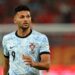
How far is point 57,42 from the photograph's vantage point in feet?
34.5

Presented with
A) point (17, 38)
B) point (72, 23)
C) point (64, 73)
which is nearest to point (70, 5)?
point (72, 23)

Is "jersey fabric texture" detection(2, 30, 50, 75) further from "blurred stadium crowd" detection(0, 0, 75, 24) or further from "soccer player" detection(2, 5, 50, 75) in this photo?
"blurred stadium crowd" detection(0, 0, 75, 24)

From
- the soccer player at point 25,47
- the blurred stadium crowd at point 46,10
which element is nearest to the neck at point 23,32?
the soccer player at point 25,47

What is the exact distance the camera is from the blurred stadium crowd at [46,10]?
480 inches

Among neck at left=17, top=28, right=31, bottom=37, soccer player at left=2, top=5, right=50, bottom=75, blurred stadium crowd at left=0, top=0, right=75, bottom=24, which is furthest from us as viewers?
blurred stadium crowd at left=0, top=0, right=75, bottom=24

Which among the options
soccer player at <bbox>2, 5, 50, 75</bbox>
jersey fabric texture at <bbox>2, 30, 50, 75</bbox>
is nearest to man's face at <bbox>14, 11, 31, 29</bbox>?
soccer player at <bbox>2, 5, 50, 75</bbox>

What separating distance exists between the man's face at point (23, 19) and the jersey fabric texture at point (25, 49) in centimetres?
15

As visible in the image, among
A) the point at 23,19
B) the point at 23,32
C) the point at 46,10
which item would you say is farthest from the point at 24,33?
the point at 46,10

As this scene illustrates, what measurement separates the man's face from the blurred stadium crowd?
660 centimetres

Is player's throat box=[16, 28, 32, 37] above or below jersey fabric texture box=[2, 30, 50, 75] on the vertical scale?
above

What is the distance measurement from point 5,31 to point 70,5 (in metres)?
2.73

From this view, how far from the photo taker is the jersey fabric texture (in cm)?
526

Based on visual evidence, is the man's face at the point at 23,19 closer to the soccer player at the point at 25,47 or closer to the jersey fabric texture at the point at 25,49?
the soccer player at the point at 25,47

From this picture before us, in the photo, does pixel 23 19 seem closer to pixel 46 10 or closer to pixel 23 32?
pixel 23 32
